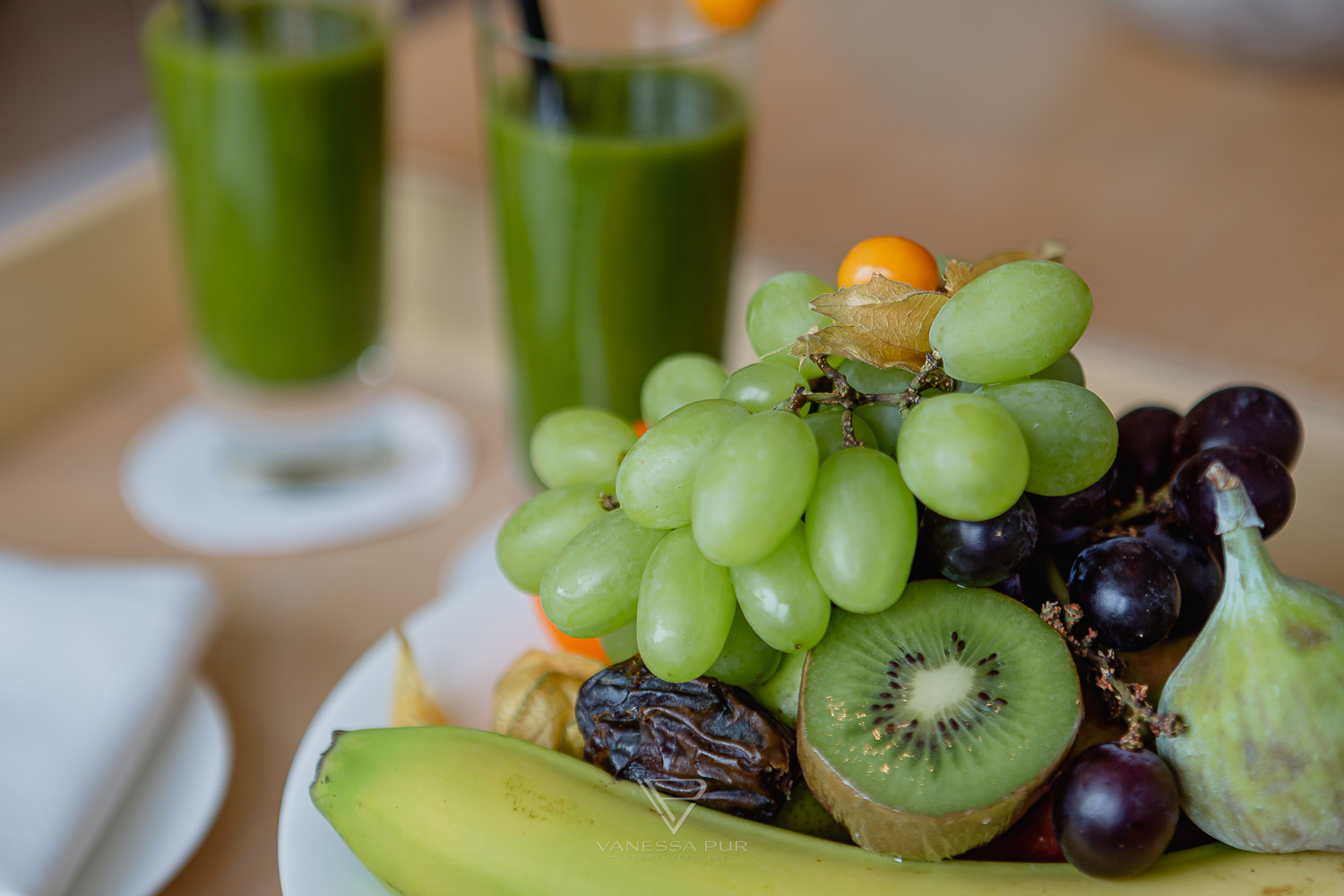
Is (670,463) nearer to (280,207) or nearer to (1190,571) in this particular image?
(1190,571)

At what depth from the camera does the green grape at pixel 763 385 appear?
0.40m

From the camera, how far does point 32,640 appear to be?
59cm

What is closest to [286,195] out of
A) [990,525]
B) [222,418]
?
[222,418]

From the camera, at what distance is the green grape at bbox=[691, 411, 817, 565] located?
1.14 ft

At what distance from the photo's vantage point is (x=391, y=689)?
48cm

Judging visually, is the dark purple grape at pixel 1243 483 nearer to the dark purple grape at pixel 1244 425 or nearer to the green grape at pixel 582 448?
the dark purple grape at pixel 1244 425

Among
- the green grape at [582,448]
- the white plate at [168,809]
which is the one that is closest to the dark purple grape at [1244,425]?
the green grape at [582,448]

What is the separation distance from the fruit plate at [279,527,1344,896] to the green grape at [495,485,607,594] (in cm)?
9

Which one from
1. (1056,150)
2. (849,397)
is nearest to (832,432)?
(849,397)

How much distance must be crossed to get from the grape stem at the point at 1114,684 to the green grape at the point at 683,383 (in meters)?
0.15

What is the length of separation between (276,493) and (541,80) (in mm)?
391

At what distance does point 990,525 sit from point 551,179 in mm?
426

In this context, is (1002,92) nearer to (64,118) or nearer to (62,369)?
(62,369)

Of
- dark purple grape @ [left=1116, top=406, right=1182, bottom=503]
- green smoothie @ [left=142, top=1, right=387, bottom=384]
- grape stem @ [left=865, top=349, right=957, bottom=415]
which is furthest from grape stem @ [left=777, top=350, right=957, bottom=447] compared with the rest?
green smoothie @ [left=142, top=1, right=387, bottom=384]
